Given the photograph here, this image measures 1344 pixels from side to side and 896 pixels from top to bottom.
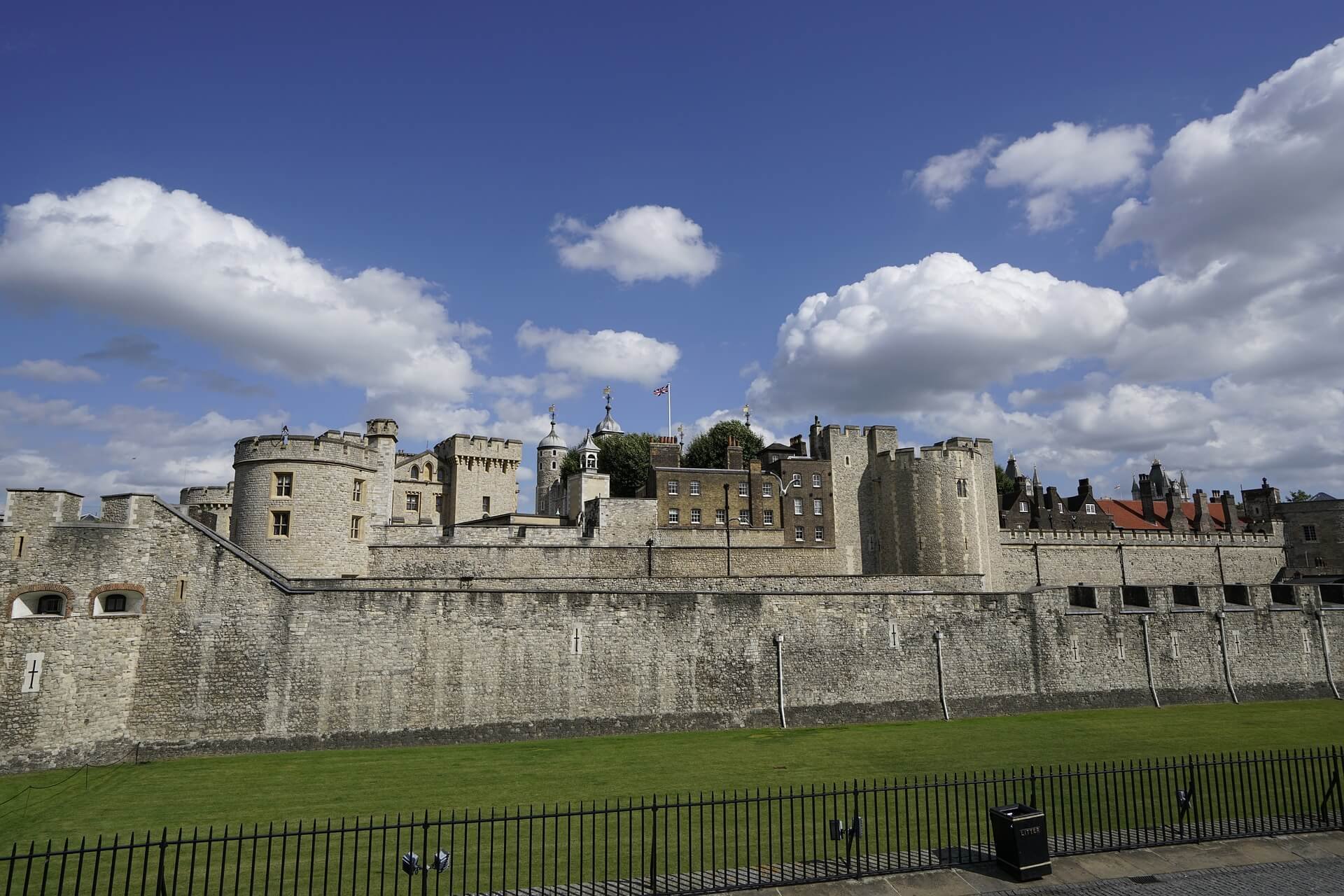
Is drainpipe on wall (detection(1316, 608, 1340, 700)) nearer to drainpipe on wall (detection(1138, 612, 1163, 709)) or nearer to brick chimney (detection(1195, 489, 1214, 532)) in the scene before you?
drainpipe on wall (detection(1138, 612, 1163, 709))

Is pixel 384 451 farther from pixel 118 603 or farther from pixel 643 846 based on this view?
pixel 643 846

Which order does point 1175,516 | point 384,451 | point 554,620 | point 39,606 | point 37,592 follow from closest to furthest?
1. point 37,592
2. point 39,606
3. point 554,620
4. point 384,451
5. point 1175,516

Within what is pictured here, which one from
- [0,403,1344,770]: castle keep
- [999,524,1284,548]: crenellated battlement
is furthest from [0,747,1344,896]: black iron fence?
[999,524,1284,548]: crenellated battlement

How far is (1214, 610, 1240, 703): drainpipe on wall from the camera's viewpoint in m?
33.7

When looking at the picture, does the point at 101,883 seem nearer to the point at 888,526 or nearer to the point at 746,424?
the point at 888,526

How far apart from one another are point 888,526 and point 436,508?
34271 mm

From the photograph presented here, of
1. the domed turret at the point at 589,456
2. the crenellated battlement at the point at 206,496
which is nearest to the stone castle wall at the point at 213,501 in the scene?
the crenellated battlement at the point at 206,496

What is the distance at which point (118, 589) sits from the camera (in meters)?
21.9

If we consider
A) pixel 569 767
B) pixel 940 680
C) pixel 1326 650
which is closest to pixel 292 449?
pixel 569 767

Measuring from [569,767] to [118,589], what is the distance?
1337 cm

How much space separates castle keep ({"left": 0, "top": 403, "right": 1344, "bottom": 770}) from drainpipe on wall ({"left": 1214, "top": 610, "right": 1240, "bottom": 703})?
13cm

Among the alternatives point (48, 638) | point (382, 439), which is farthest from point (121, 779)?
point (382, 439)

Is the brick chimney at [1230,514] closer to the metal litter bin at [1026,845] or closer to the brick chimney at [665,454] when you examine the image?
the brick chimney at [665,454]

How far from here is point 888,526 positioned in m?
48.2
